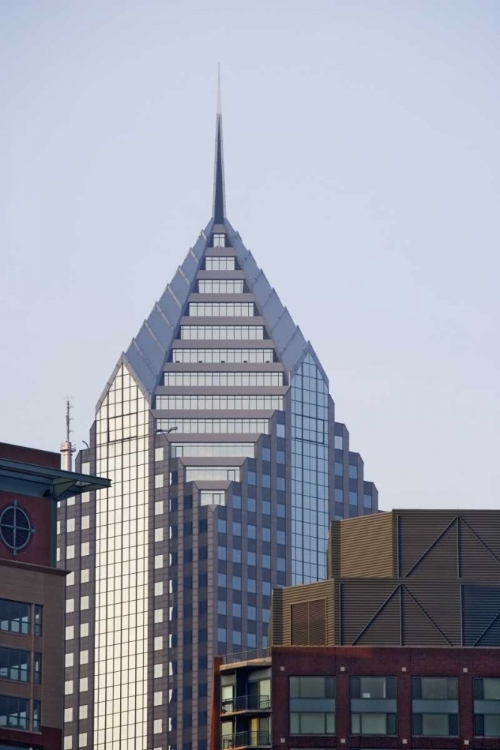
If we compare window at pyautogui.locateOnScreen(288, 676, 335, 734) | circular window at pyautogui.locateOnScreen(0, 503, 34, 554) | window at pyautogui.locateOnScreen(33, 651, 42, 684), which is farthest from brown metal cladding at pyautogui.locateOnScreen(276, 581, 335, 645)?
circular window at pyautogui.locateOnScreen(0, 503, 34, 554)

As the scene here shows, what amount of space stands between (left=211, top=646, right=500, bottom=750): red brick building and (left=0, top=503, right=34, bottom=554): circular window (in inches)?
775

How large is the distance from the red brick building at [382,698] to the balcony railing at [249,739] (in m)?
0.06

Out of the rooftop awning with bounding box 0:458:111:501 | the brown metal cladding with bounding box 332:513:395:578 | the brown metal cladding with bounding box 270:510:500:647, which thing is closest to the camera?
the rooftop awning with bounding box 0:458:111:501

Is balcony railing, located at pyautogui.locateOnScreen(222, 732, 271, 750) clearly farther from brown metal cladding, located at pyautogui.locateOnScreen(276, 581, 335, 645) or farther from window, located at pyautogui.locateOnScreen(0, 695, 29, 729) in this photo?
window, located at pyautogui.locateOnScreen(0, 695, 29, 729)

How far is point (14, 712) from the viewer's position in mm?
159500

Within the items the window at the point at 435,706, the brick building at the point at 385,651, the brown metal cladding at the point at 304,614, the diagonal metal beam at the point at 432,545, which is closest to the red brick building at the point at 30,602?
the brick building at the point at 385,651

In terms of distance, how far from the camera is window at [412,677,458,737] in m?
172

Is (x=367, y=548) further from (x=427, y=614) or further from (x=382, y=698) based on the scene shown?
(x=382, y=698)

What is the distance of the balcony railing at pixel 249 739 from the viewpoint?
572ft

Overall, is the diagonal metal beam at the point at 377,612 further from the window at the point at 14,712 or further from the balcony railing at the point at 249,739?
the window at the point at 14,712

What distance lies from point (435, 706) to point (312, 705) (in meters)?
7.78

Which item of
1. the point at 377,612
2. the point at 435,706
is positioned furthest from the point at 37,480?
the point at 435,706

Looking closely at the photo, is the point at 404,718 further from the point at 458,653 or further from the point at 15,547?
the point at 15,547

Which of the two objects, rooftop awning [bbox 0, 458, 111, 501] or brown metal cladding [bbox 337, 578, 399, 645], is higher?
rooftop awning [bbox 0, 458, 111, 501]
